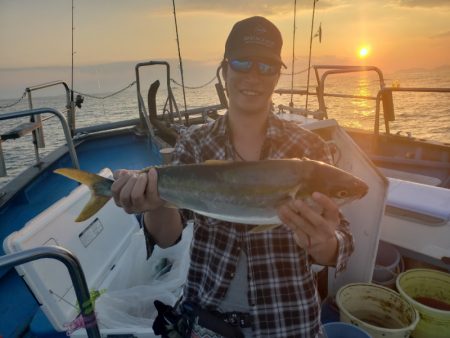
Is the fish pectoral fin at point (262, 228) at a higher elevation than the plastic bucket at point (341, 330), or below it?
higher

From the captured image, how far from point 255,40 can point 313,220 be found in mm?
1563

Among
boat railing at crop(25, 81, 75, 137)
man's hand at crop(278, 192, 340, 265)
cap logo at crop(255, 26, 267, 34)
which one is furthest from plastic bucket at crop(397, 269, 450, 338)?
boat railing at crop(25, 81, 75, 137)

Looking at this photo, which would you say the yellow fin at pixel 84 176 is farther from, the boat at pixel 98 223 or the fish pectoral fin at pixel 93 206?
the boat at pixel 98 223

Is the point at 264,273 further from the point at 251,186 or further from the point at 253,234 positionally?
the point at 251,186

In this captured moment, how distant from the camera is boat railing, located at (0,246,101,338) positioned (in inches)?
73.0

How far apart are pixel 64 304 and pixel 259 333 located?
204 cm

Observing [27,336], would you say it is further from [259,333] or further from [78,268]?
[259,333]

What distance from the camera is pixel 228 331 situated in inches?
92.5

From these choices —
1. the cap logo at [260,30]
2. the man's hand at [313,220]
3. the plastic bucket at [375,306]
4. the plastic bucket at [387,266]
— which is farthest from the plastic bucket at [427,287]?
the cap logo at [260,30]

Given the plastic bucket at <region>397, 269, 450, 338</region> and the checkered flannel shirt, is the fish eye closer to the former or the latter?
the checkered flannel shirt

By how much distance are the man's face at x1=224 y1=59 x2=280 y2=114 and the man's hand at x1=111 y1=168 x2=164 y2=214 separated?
927mm

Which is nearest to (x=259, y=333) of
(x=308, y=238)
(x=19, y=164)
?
(x=308, y=238)

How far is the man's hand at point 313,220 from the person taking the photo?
2.08 meters

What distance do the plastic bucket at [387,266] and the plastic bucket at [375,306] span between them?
56cm
